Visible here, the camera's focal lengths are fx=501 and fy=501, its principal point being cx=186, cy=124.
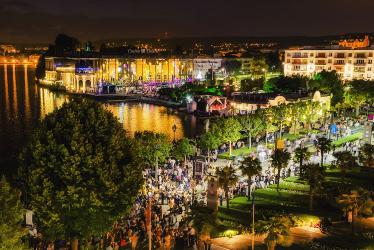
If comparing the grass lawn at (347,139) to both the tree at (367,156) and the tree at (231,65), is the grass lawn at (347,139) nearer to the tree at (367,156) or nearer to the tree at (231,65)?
the tree at (367,156)

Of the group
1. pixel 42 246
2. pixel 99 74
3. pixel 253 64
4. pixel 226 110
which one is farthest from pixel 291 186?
pixel 99 74

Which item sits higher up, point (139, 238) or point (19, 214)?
point (19, 214)

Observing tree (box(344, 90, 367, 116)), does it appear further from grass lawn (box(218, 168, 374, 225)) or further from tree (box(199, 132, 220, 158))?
grass lawn (box(218, 168, 374, 225))

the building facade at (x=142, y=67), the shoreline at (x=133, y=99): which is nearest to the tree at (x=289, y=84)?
the shoreline at (x=133, y=99)

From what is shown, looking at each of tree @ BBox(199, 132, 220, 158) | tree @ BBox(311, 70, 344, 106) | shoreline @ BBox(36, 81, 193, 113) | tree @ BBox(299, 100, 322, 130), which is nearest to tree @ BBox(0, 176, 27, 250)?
tree @ BBox(199, 132, 220, 158)

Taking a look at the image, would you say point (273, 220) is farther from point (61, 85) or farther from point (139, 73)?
point (139, 73)

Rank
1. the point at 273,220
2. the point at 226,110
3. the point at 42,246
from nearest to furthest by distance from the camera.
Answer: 1. the point at 273,220
2. the point at 42,246
3. the point at 226,110
